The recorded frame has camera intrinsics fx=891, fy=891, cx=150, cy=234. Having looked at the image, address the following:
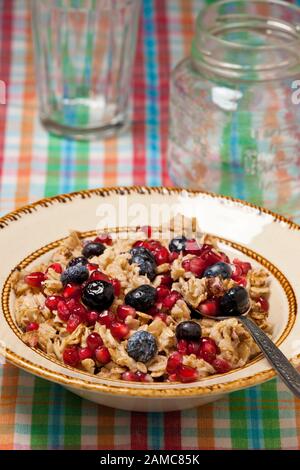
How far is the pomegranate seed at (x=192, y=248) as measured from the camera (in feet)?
6.59

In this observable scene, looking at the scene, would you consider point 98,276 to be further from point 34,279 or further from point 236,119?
point 236,119

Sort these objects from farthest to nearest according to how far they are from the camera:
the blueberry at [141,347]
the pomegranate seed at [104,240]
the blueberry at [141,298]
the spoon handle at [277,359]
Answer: the pomegranate seed at [104,240], the blueberry at [141,298], the blueberry at [141,347], the spoon handle at [277,359]

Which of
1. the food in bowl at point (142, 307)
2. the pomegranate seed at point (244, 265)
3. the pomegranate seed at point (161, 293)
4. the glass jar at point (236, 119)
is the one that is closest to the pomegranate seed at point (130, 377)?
the food in bowl at point (142, 307)

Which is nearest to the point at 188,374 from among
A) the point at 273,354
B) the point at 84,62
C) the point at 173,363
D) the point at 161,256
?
the point at 173,363

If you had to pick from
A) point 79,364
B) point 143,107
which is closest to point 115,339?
point 79,364

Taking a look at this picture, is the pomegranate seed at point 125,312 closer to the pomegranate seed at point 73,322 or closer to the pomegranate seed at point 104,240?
the pomegranate seed at point 73,322

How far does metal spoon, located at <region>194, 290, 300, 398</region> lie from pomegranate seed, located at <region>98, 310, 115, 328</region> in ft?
0.60

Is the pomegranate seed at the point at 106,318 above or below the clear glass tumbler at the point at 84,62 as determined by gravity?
below

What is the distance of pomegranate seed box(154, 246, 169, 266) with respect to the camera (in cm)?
198

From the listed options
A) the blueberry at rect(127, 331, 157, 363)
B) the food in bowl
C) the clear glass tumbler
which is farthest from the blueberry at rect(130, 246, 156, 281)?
the clear glass tumbler

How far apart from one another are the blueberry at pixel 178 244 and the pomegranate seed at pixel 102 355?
1.24 ft

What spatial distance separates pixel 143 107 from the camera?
10.4 ft

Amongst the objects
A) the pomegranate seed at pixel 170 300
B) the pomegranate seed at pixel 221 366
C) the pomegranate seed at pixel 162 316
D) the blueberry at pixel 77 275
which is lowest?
the pomegranate seed at pixel 221 366

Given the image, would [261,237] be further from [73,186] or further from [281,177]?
[73,186]
